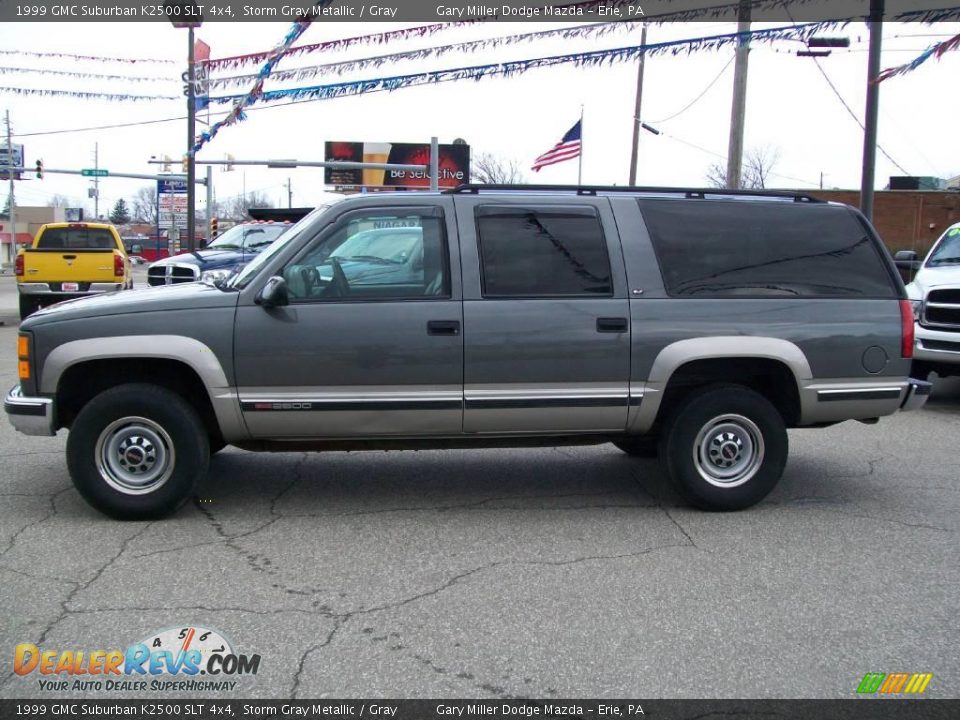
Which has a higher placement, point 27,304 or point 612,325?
point 612,325

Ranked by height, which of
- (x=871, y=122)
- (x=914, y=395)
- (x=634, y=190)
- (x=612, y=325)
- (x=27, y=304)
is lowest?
(x=27, y=304)

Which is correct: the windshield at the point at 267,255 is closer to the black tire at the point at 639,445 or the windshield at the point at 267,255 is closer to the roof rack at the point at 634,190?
the roof rack at the point at 634,190

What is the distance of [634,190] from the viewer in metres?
5.75

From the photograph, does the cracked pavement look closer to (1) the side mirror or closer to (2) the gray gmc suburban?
(2) the gray gmc suburban

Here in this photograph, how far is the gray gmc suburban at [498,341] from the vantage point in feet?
16.9

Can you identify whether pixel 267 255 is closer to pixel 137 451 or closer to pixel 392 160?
pixel 137 451

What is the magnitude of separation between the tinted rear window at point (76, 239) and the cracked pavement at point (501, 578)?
11.8m

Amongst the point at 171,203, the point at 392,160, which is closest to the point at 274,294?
the point at 392,160

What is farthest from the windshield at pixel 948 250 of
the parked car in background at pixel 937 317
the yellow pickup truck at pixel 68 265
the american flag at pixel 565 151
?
the american flag at pixel 565 151

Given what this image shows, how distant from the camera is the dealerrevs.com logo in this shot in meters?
3.43

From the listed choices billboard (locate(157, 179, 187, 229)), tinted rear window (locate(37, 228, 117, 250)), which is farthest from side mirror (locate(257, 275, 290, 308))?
billboard (locate(157, 179, 187, 229))

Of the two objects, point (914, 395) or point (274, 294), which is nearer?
point (274, 294)

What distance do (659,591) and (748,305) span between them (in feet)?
6.65

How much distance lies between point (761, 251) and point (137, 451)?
405cm
